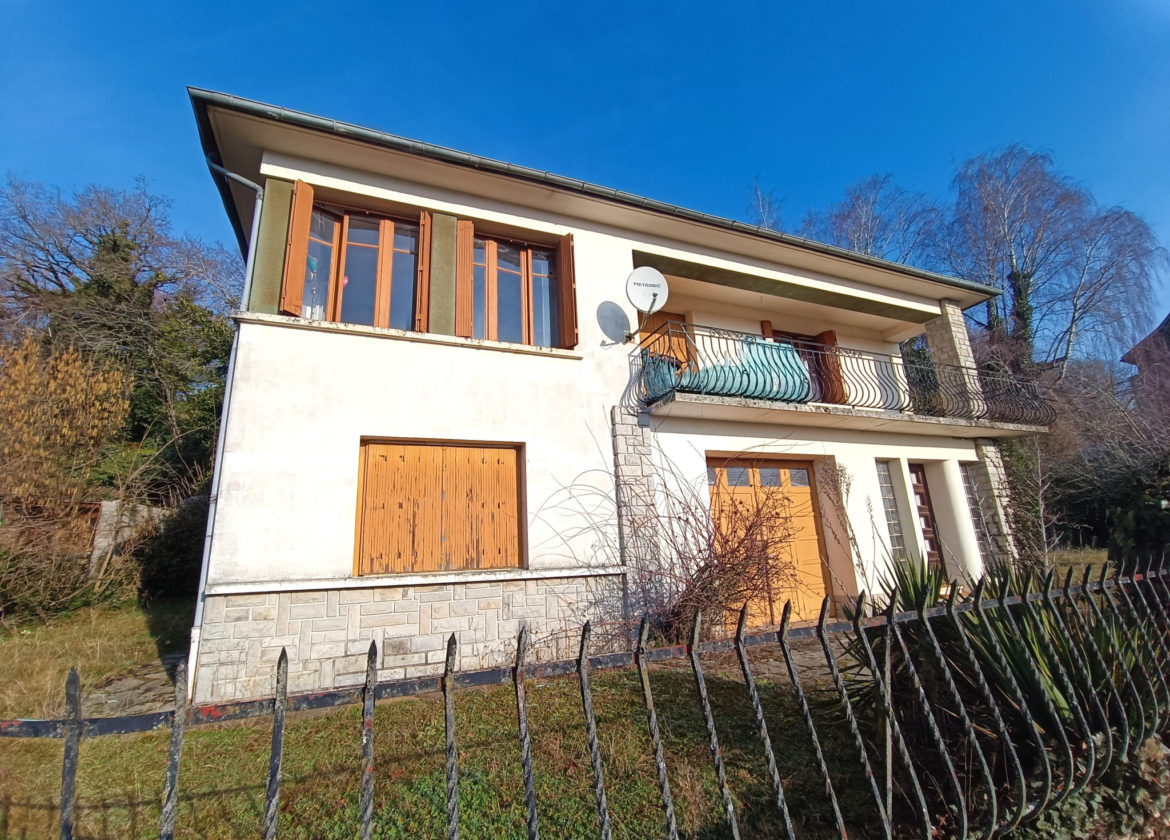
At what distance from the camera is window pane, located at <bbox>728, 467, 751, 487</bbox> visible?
340 inches

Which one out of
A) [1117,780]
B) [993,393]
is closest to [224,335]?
[1117,780]

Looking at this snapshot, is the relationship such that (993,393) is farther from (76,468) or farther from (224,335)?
(224,335)

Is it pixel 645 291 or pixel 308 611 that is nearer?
pixel 308 611

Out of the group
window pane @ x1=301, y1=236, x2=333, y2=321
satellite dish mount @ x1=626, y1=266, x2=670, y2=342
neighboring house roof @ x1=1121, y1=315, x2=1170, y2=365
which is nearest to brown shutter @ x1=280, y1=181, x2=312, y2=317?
window pane @ x1=301, y1=236, x2=333, y2=321

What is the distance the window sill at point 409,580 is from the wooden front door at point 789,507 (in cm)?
243

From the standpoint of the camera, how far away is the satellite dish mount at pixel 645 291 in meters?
7.95

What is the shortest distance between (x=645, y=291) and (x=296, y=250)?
466cm

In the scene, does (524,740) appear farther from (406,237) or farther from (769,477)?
(769,477)

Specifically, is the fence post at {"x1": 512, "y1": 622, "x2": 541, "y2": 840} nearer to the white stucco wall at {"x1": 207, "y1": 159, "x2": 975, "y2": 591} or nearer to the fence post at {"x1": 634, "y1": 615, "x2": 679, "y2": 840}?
the fence post at {"x1": 634, "y1": 615, "x2": 679, "y2": 840}

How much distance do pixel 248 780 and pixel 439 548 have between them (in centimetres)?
299

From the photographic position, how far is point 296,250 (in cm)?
639

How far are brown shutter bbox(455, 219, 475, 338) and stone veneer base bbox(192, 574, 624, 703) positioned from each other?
10.9ft

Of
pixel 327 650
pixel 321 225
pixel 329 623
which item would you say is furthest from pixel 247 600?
pixel 321 225

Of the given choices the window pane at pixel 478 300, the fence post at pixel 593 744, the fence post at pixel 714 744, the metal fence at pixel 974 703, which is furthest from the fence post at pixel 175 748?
the window pane at pixel 478 300
